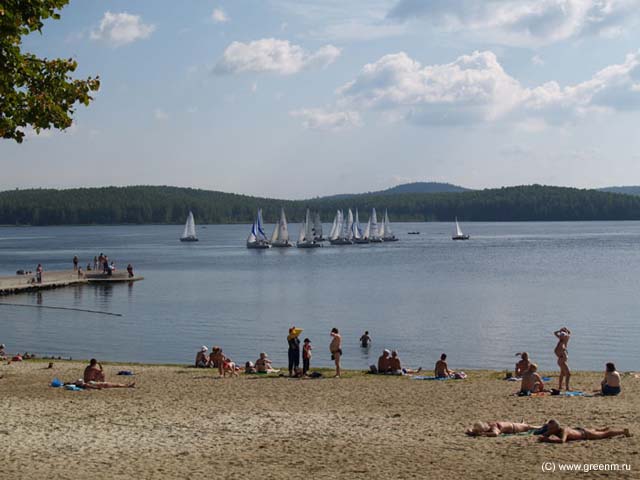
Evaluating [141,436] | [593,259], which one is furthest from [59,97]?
[593,259]

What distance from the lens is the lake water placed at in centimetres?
3684

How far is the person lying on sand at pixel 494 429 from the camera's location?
15.9 metres

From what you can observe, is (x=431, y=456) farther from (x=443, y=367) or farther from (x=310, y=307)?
(x=310, y=307)

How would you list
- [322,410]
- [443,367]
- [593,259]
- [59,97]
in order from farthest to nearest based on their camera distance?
[593,259] < [443,367] < [322,410] < [59,97]

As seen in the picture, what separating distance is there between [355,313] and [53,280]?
26576 millimetres

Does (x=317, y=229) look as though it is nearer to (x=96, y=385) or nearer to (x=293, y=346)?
A: (x=293, y=346)

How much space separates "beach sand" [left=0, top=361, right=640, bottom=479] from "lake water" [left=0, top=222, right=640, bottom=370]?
36.7 feet

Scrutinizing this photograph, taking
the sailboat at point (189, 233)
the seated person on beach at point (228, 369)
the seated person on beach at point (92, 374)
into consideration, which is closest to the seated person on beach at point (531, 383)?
the seated person on beach at point (228, 369)

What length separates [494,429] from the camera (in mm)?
15953

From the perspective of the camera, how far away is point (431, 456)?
1461cm

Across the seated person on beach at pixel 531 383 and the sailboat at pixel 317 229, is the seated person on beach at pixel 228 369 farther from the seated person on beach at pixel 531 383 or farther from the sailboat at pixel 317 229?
the sailboat at pixel 317 229

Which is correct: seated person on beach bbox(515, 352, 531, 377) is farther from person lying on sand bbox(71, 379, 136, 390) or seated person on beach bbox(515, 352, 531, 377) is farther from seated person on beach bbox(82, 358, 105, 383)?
seated person on beach bbox(82, 358, 105, 383)

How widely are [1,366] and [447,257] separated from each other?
303 ft

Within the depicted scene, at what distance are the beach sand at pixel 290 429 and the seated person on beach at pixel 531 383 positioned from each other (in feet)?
1.52
